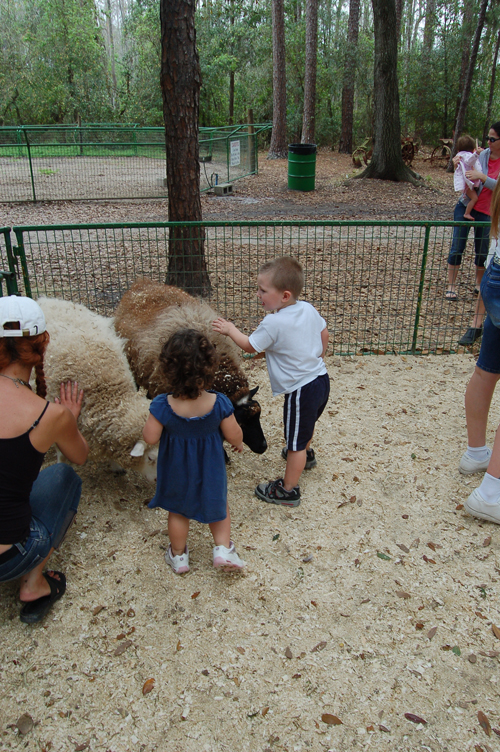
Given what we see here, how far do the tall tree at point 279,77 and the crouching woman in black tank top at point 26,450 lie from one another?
21132 millimetres

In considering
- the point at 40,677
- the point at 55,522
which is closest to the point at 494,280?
the point at 55,522

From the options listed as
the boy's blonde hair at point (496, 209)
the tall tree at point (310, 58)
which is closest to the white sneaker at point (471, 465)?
the boy's blonde hair at point (496, 209)

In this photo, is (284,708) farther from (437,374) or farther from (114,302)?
(114,302)

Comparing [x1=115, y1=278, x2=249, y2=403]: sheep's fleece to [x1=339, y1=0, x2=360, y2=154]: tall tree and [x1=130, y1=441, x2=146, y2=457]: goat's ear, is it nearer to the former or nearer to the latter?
[x1=130, y1=441, x2=146, y2=457]: goat's ear

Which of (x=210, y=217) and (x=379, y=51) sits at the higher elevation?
(x=379, y=51)

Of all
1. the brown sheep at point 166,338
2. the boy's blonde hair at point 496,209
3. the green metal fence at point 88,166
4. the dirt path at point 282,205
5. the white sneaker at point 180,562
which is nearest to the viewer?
the white sneaker at point 180,562

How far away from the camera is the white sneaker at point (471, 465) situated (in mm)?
3736

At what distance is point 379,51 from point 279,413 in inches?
539

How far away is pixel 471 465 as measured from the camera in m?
3.74

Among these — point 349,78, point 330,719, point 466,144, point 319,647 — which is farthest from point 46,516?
point 349,78

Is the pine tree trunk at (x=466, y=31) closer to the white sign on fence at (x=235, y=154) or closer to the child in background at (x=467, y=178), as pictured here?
the white sign on fence at (x=235, y=154)

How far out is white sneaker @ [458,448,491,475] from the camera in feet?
12.3

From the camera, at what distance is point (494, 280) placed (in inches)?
122

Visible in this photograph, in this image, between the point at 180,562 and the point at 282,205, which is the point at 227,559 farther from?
the point at 282,205
